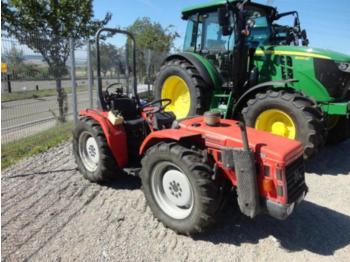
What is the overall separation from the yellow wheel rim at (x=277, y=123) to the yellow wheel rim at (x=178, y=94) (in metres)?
1.68

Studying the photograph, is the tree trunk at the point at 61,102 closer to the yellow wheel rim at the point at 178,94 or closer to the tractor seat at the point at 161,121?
the yellow wheel rim at the point at 178,94

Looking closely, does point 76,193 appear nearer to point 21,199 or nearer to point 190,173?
point 21,199

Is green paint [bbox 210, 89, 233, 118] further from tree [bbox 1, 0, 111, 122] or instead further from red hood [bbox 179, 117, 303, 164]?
tree [bbox 1, 0, 111, 122]

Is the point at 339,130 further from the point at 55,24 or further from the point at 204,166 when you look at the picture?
the point at 55,24

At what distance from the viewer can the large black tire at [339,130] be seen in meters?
6.09

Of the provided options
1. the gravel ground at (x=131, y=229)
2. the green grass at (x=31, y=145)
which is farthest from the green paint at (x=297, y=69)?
the green grass at (x=31, y=145)

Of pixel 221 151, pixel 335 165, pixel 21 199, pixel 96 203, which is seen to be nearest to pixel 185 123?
pixel 221 151

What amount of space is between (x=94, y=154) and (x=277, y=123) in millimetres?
2881

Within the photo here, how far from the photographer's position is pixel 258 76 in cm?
585

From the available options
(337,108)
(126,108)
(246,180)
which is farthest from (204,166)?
(337,108)

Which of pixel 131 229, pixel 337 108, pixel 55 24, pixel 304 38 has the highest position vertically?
pixel 55 24

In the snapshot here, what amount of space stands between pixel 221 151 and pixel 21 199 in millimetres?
2642

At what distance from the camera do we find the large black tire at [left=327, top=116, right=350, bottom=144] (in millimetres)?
6090

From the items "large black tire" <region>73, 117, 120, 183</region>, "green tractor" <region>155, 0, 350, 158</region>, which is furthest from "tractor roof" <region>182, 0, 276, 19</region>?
"large black tire" <region>73, 117, 120, 183</region>
